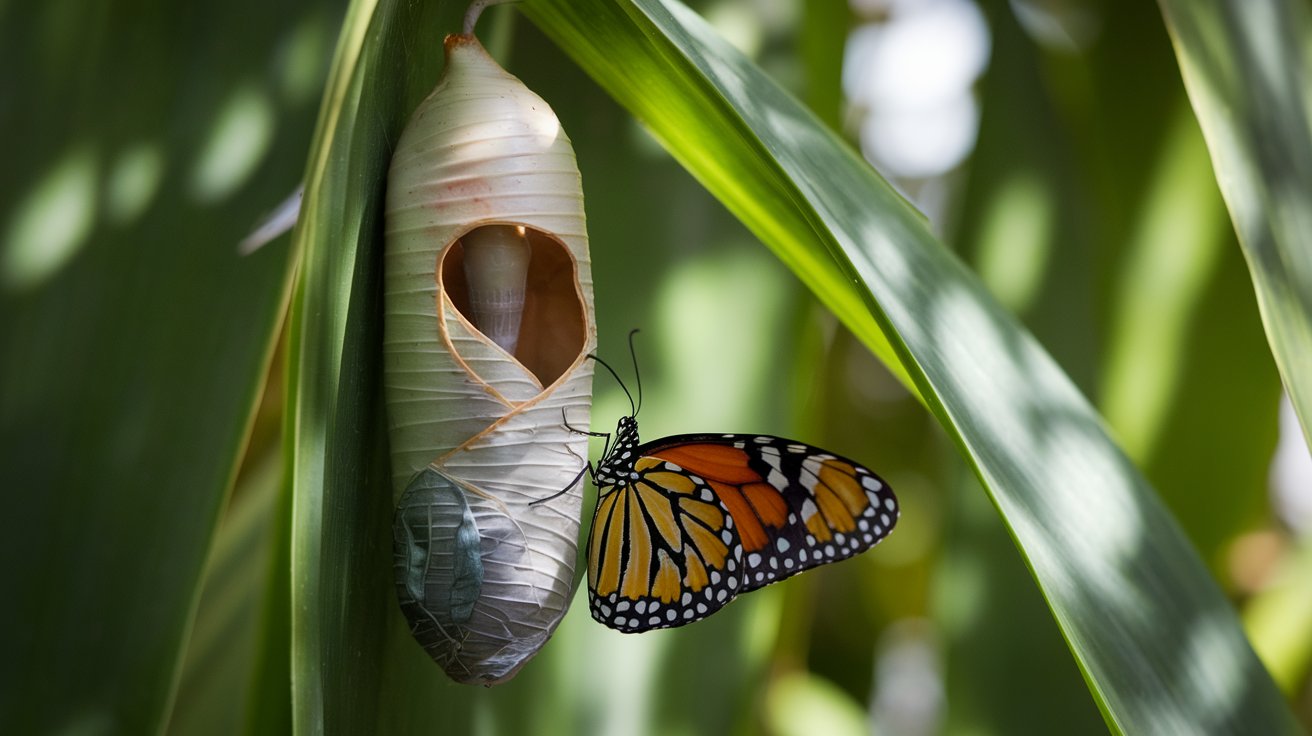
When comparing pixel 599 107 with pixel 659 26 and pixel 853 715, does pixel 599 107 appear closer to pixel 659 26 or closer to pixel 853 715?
pixel 659 26

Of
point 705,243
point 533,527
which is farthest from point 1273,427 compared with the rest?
point 533,527

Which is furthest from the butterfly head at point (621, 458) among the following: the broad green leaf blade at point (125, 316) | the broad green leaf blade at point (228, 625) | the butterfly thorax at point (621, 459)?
the broad green leaf blade at point (228, 625)

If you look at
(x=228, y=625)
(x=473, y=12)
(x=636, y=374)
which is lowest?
(x=228, y=625)

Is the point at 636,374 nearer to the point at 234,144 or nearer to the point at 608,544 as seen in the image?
the point at 608,544

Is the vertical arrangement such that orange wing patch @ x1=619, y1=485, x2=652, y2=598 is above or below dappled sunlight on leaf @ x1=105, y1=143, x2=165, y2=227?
below

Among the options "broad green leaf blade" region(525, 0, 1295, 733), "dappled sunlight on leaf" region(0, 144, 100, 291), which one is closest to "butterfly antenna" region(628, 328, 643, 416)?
"broad green leaf blade" region(525, 0, 1295, 733)

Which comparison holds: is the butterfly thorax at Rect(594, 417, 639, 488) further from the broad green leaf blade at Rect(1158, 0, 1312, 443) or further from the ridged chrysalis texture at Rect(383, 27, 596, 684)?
Result: the broad green leaf blade at Rect(1158, 0, 1312, 443)

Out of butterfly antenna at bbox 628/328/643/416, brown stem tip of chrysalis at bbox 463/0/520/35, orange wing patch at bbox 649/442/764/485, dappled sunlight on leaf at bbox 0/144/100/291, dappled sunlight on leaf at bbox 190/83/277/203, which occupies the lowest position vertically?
orange wing patch at bbox 649/442/764/485

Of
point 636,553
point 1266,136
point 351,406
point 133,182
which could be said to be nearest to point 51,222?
point 133,182
